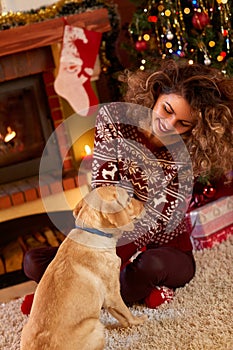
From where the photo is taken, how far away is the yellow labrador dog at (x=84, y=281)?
57.4 inches

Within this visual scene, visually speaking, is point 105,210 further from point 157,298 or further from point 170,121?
point 157,298

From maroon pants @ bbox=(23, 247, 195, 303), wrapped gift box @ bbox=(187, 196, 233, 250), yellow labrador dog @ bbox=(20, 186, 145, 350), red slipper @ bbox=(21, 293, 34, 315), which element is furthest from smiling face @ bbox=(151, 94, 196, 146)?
red slipper @ bbox=(21, 293, 34, 315)

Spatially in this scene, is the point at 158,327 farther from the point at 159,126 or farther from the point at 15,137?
the point at 15,137

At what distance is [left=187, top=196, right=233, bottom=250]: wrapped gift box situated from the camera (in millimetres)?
2352

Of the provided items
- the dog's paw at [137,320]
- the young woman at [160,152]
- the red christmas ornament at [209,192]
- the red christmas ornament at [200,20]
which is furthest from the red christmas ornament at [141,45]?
the dog's paw at [137,320]

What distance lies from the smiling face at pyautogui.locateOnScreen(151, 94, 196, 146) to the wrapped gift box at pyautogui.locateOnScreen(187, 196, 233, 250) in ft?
2.14

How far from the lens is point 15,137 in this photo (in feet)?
9.85

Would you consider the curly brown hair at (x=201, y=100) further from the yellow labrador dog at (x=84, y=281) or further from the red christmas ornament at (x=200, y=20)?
the red christmas ornament at (x=200, y=20)

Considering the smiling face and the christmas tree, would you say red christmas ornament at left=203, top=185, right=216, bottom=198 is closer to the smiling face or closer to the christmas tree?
the christmas tree

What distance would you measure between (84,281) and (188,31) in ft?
4.72

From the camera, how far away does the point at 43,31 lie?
2689 millimetres

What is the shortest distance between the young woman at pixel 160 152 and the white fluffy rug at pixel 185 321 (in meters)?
0.07

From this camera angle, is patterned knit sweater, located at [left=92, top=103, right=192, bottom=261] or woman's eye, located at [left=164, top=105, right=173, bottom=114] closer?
woman's eye, located at [left=164, top=105, right=173, bottom=114]

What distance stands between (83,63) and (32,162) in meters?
0.61
